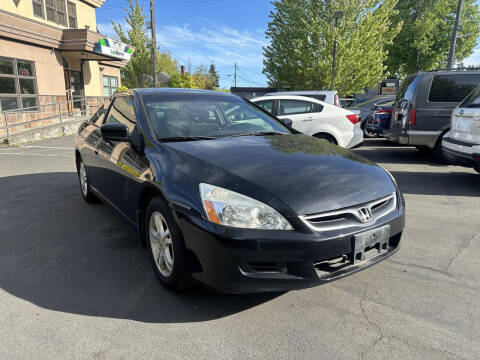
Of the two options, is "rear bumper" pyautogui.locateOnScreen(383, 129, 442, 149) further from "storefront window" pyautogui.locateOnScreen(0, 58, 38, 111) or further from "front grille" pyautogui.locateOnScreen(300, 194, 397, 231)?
"storefront window" pyautogui.locateOnScreen(0, 58, 38, 111)

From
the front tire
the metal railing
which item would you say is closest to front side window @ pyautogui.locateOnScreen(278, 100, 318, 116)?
the front tire

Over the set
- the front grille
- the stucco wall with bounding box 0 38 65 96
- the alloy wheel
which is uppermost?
the stucco wall with bounding box 0 38 65 96

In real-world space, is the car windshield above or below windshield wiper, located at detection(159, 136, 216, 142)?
above

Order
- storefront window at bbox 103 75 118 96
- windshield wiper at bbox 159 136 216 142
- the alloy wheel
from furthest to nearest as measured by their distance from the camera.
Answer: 1. storefront window at bbox 103 75 118 96
2. windshield wiper at bbox 159 136 216 142
3. the alloy wheel

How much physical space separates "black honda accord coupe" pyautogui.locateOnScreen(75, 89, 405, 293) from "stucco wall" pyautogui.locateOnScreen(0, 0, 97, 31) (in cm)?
1461

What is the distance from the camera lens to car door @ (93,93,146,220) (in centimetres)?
304

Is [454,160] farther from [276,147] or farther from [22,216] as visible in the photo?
[22,216]

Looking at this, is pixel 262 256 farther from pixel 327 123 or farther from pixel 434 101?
pixel 434 101

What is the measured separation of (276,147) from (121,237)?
197cm

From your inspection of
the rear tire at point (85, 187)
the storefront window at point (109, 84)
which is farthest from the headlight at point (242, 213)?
the storefront window at point (109, 84)

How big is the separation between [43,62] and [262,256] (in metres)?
16.5

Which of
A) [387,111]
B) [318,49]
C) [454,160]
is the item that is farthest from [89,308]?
[318,49]

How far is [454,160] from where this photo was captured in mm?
5930

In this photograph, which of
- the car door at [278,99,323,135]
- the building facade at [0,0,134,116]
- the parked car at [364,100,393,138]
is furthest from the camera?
the building facade at [0,0,134,116]
